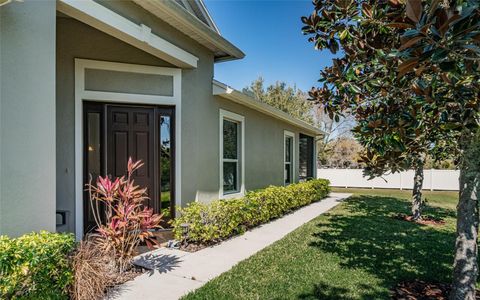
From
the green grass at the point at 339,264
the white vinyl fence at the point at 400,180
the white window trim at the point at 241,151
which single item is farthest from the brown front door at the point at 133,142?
the white vinyl fence at the point at 400,180

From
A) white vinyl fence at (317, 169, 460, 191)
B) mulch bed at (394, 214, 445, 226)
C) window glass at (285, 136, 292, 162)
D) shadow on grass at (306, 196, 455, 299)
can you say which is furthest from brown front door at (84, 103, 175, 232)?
white vinyl fence at (317, 169, 460, 191)

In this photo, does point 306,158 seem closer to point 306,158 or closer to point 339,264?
point 306,158

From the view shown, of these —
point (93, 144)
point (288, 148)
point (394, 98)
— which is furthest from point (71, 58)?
point (288, 148)

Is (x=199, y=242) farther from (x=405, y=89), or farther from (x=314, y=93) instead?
(x=405, y=89)

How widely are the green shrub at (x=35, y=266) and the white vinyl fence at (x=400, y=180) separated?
833 inches

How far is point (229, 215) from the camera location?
696 cm

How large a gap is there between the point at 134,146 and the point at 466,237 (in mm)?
6172

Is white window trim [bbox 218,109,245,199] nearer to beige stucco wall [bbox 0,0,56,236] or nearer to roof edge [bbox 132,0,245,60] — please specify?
roof edge [bbox 132,0,245,60]

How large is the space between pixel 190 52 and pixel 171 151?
244 cm

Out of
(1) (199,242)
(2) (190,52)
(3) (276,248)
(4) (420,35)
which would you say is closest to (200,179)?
(1) (199,242)

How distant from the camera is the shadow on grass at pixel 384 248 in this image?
15.6ft

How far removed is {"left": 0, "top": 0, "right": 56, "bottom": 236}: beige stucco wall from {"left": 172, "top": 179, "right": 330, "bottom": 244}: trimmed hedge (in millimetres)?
2898

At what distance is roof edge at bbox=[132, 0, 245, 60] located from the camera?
5.49 meters

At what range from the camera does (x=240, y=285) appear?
440 cm
